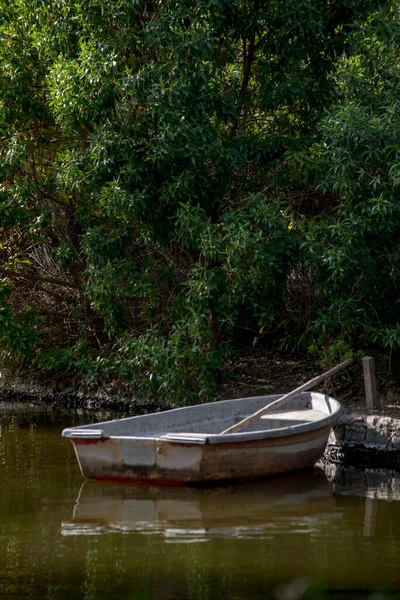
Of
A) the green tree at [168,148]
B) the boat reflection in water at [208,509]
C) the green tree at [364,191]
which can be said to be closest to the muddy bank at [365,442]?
the boat reflection in water at [208,509]

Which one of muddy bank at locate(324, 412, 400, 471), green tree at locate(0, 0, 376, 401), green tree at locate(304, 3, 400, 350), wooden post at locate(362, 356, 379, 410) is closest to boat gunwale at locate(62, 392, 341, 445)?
muddy bank at locate(324, 412, 400, 471)

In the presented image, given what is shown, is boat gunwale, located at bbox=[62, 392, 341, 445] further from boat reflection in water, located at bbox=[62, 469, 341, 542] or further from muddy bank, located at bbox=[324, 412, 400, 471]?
muddy bank, located at bbox=[324, 412, 400, 471]

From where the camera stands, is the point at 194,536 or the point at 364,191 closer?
the point at 194,536

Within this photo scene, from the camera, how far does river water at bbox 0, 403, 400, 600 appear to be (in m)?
6.58

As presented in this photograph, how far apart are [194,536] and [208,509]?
0.97m

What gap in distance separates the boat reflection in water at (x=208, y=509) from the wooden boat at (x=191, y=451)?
151 millimetres

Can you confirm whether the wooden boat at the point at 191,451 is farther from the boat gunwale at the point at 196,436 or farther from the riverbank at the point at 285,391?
the riverbank at the point at 285,391

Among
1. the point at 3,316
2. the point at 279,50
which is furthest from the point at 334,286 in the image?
the point at 3,316

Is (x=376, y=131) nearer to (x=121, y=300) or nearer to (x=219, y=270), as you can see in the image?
(x=219, y=270)

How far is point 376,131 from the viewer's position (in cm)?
1079

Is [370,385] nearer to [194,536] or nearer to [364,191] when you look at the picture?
[364,191]

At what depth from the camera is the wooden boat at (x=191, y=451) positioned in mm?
9406

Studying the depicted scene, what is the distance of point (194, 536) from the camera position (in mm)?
7871

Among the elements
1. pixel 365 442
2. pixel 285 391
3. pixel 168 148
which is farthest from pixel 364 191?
pixel 285 391
